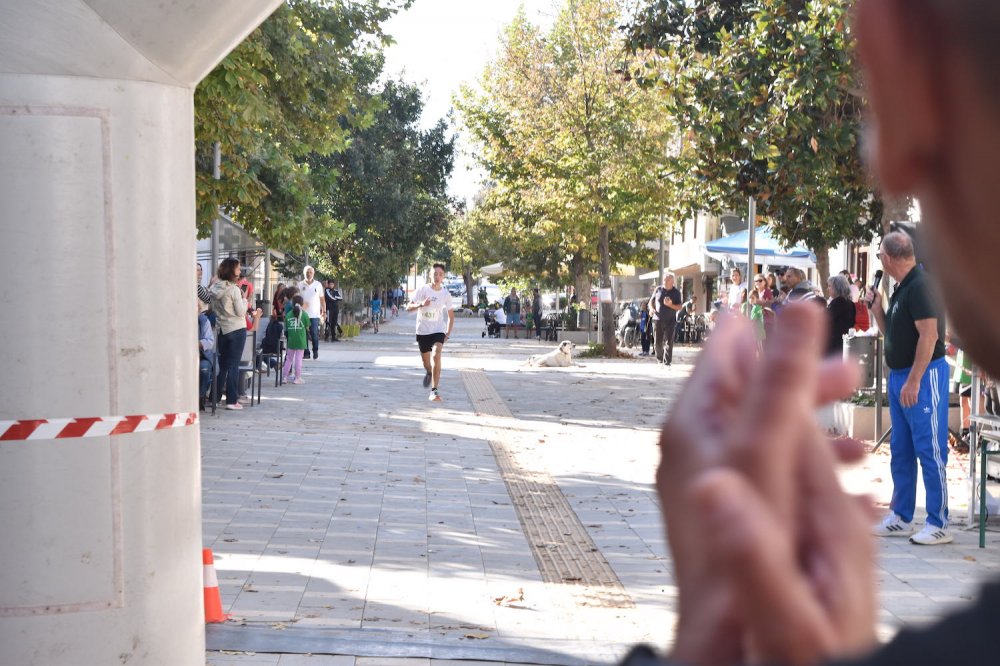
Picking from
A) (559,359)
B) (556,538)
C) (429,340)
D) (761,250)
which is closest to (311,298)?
(559,359)

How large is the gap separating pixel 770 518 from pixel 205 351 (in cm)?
1491

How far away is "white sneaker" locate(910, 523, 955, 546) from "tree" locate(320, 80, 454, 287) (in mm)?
34651

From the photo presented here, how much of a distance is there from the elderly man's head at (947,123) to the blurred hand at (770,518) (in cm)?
8

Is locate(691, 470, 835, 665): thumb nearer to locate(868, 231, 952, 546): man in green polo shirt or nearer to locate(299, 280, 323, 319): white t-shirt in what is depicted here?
locate(868, 231, 952, 546): man in green polo shirt

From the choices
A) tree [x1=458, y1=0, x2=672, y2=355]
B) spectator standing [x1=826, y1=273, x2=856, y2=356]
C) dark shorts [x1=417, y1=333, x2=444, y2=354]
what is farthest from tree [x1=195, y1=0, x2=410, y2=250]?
tree [x1=458, y1=0, x2=672, y2=355]

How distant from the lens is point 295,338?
20484 millimetres

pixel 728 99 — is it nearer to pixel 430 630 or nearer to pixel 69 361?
pixel 430 630

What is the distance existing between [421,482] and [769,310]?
817 centimetres

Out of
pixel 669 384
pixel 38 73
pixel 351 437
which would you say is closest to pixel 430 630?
pixel 38 73

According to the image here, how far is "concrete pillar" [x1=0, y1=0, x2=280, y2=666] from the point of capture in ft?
14.3

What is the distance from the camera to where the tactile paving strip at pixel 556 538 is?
6.86 m

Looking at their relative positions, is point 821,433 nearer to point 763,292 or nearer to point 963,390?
point 963,390

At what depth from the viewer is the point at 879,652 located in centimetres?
68

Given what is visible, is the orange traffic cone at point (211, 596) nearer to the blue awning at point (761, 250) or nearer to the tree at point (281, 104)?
the tree at point (281, 104)
